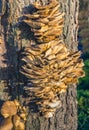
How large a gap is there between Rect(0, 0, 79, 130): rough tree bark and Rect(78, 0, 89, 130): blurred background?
6.71ft

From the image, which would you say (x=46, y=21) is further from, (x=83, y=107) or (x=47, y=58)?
(x=83, y=107)

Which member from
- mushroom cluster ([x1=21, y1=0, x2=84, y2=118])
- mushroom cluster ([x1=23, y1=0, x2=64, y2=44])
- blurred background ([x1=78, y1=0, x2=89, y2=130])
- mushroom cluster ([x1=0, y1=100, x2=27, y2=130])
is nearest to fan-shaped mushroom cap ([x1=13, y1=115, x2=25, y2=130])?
mushroom cluster ([x1=0, y1=100, x2=27, y2=130])

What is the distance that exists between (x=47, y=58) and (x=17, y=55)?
23 cm

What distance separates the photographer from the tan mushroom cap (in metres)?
2.11

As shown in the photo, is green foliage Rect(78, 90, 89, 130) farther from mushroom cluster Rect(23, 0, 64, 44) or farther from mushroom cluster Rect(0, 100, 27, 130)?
mushroom cluster Rect(23, 0, 64, 44)

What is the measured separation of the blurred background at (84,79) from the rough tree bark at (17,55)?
2045mm

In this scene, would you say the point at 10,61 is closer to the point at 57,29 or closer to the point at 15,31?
the point at 15,31

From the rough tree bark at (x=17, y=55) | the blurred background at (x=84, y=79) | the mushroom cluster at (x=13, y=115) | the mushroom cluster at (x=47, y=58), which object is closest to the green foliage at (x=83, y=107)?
the blurred background at (x=84, y=79)

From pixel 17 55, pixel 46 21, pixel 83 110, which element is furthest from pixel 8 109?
pixel 83 110

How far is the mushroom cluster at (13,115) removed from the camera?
2.13 m

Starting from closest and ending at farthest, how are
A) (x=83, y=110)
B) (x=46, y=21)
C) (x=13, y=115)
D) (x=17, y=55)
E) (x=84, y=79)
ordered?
(x=46, y=21)
(x=17, y=55)
(x=13, y=115)
(x=83, y=110)
(x=84, y=79)

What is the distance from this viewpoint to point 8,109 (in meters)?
2.11

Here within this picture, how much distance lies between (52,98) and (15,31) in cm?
44

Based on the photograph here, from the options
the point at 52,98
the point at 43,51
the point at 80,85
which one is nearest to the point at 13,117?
the point at 52,98
